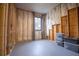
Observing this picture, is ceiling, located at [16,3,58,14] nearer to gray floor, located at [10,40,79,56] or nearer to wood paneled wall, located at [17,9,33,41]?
wood paneled wall, located at [17,9,33,41]

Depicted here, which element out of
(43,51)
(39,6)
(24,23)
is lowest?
(43,51)

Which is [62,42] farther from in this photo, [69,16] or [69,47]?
[69,16]

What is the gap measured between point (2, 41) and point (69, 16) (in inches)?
90.9

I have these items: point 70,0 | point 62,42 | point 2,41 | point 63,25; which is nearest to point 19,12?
point 63,25

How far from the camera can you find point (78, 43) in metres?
3.14

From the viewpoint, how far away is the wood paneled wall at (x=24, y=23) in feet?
15.7

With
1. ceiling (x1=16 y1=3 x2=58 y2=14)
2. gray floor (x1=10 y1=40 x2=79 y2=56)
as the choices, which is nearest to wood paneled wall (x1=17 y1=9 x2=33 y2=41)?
ceiling (x1=16 y1=3 x2=58 y2=14)

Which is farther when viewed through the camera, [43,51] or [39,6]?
[39,6]

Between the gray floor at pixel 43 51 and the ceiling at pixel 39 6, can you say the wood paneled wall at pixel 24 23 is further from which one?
the gray floor at pixel 43 51

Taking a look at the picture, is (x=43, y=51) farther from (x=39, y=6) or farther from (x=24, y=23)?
(x=24, y=23)

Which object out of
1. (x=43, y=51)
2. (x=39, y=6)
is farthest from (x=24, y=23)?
(x=43, y=51)

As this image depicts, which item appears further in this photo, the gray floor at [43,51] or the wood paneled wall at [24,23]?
the wood paneled wall at [24,23]

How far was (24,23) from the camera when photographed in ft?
18.9

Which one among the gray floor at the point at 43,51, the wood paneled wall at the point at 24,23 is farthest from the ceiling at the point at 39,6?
the gray floor at the point at 43,51
